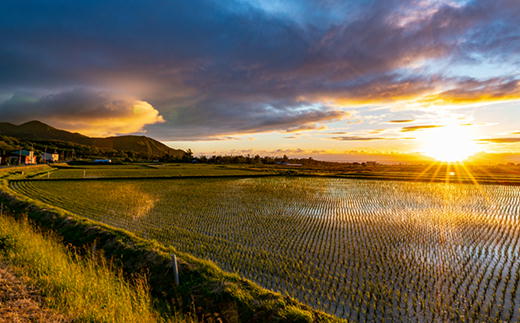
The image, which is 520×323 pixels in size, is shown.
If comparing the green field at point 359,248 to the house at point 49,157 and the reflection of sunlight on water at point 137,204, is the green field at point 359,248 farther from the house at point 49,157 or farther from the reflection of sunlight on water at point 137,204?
the house at point 49,157

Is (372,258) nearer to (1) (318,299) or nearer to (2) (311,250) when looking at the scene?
(2) (311,250)

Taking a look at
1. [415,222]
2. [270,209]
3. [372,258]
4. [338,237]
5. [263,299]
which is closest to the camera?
[263,299]

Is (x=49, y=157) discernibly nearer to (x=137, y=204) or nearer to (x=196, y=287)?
(x=137, y=204)

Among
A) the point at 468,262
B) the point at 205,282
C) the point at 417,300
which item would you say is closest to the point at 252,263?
the point at 205,282

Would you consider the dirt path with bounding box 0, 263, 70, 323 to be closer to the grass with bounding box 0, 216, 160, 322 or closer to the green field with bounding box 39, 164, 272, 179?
the grass with bounding box 0, 216, 160, 322

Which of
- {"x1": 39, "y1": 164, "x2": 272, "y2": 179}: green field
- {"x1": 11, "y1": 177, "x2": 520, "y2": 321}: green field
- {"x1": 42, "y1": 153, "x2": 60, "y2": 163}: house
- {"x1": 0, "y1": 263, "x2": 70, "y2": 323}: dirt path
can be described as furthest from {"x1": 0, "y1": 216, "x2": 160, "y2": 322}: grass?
{"x1": 42, "y1": 153, "x2": 60, "y2": 163}: house

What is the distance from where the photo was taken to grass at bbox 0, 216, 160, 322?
16.2ft

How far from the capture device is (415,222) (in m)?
15.6

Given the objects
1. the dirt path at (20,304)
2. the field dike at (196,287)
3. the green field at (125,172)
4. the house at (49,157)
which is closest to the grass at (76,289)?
the dirt path at (20,304)

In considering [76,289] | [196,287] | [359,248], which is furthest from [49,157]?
[359,248]

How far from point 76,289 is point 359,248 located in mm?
9572

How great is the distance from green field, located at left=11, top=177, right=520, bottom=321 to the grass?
3.33m

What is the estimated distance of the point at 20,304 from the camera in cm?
489

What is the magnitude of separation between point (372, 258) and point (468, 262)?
3.42m
